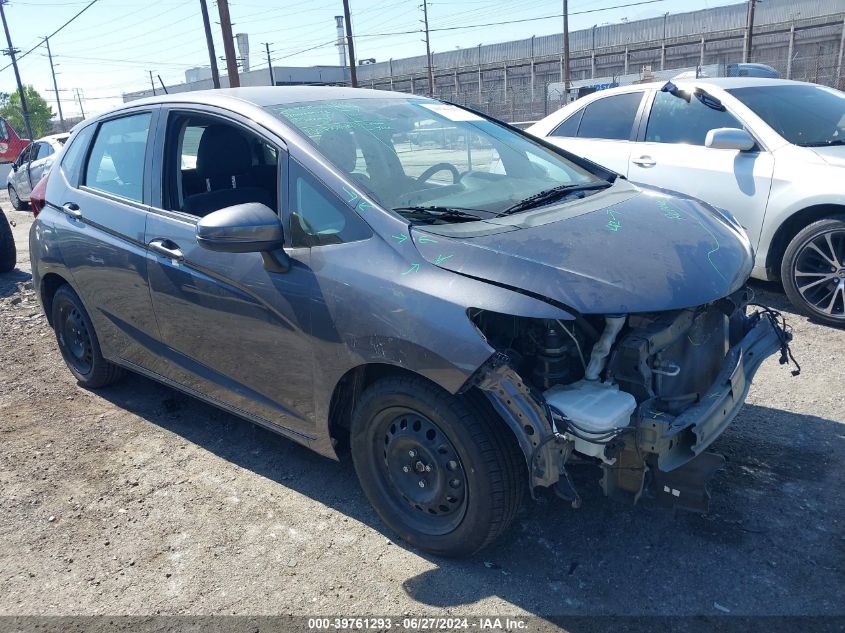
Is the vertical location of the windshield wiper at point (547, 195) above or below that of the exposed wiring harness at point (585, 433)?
above

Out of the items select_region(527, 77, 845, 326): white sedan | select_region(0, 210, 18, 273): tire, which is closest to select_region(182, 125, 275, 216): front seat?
select_region(527, 77, 845, 326): white sedan

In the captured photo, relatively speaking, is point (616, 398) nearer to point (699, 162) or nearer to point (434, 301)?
point (434, 301)

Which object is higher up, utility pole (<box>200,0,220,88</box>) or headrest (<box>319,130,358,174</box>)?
utility pole (<box>200,0,220,88</box>)

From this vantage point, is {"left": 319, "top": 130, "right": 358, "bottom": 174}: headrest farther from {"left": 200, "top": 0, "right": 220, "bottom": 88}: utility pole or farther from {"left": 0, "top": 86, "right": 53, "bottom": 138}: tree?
{"left": 0, "top": 86, "right": 53, "bottom": 138}: tree

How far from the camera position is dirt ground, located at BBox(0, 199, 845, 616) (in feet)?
8.59

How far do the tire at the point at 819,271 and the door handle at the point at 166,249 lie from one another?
428 centimetres

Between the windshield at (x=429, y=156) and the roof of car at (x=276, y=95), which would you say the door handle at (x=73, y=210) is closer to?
the roof of car at (x=276, y=95)

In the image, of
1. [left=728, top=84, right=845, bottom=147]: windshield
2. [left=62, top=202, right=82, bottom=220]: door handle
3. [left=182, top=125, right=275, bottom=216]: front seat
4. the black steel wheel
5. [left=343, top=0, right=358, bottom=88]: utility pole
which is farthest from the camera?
[left=343, top=0, right=358, bottom=88]: utility pole

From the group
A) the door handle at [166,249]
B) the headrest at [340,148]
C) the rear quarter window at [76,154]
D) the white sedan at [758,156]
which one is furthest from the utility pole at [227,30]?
the headrest at [340,148]

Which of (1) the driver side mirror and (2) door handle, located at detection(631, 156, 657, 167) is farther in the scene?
(2) door handle, located at detection(631, 156, 657, 167)

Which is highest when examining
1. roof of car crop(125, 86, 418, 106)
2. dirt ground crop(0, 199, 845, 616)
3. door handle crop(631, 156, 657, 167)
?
roof of car crop(125, 86, 418, 106)

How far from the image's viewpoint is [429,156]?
3.45 metres

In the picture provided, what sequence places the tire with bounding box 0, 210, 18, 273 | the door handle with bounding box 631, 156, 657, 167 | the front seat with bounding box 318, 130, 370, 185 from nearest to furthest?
the front seat with bounding box 318, 130, 370, 185, the door handle with bounding box 631, 156, 657, 167, the tire with bounding box 0, 210, 18, 273

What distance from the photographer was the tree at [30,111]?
75812mm
